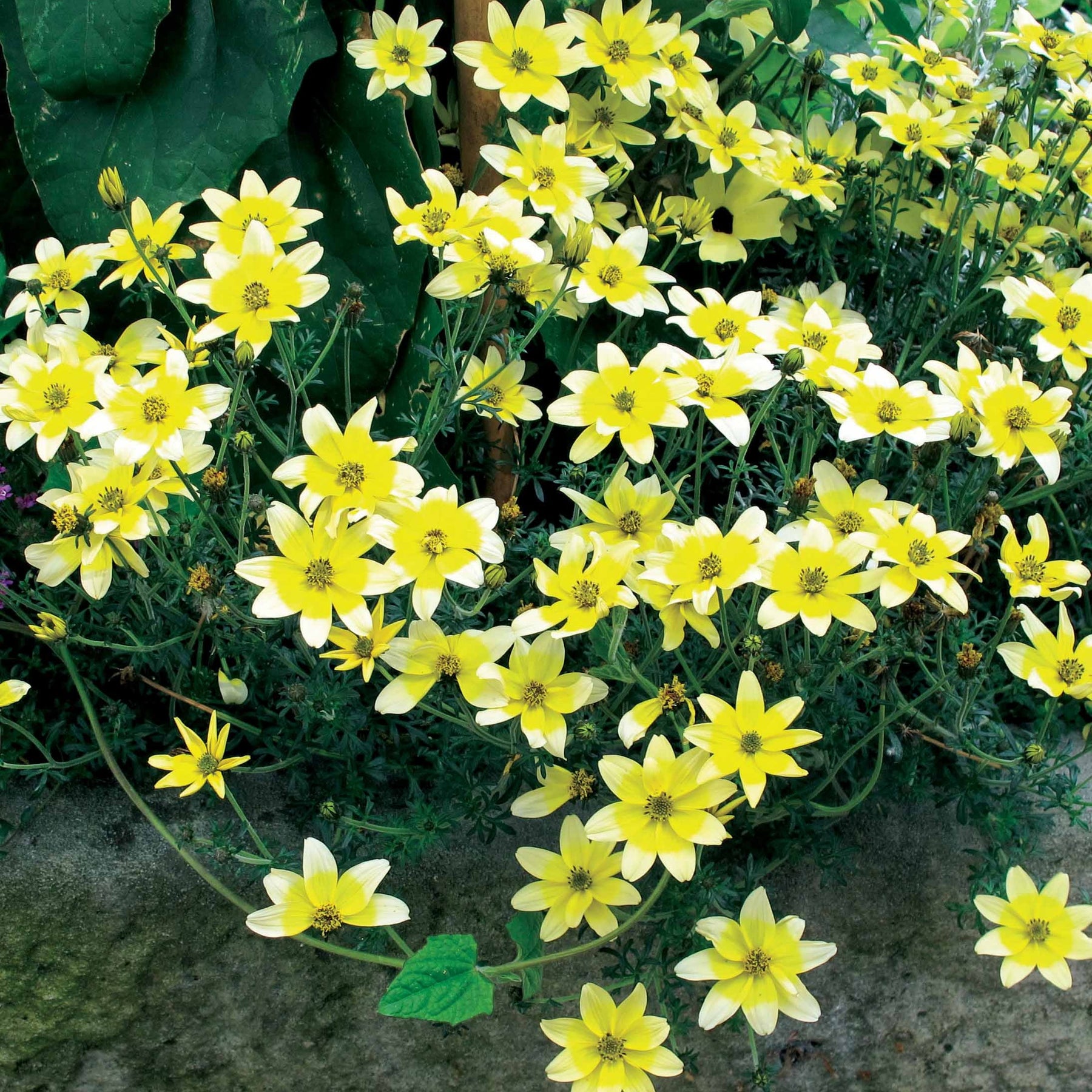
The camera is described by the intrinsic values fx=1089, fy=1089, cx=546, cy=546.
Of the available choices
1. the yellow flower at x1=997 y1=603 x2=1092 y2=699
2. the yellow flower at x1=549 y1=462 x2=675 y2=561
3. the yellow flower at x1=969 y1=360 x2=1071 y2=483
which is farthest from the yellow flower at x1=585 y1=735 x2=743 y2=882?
the yellow flower at x1=969 y1=360 x2=1071 y2=483

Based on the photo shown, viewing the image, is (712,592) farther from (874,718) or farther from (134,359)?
(134,359)

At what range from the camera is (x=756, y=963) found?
1.00 m

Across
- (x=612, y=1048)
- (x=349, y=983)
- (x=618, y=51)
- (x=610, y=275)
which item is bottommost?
(x=349, y=983)

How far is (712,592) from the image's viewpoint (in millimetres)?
967

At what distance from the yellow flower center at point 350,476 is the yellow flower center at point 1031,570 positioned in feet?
2.20

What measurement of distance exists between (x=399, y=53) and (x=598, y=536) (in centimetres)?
76

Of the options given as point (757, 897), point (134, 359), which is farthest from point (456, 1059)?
point (134, 359)

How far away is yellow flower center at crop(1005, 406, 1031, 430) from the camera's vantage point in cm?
112

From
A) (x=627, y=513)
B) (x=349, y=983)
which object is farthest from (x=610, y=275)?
(x=349, y=983)

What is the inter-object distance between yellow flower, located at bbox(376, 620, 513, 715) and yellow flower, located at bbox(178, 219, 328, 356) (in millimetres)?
337

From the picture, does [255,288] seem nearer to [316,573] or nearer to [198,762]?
[316,573]

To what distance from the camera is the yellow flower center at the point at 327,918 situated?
98 cm

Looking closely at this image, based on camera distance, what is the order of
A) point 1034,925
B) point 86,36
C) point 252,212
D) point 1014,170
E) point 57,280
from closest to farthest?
1. point 1034,925
2. point 252,212
3. point 57,280
4. point 86,36
5. point 1014,170

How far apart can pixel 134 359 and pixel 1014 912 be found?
3.56 ft
